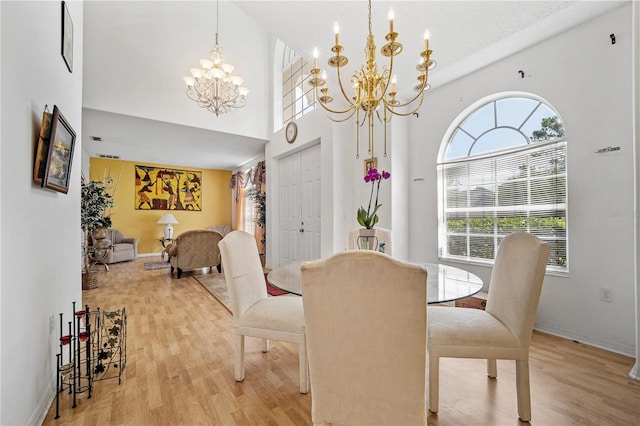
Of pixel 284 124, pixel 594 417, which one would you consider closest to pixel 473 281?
pixel 594 417

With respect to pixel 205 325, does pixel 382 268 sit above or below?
above

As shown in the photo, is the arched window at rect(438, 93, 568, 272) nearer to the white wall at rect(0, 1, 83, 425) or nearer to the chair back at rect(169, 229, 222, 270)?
the white wall at rect(0, 1, 83, 425)

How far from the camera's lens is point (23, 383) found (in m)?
1.24

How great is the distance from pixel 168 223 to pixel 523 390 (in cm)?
792

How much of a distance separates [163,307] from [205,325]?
884mm

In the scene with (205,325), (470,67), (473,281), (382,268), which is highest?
(470,67)

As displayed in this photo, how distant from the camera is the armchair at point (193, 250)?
188 inches

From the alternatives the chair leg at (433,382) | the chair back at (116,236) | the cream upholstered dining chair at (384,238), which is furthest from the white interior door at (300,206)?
the chair back at (116,236)

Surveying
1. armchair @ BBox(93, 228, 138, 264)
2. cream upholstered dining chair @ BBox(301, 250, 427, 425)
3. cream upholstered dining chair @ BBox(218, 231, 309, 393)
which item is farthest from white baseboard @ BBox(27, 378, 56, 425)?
armchair @ BBox(93, 228, 138, 264)

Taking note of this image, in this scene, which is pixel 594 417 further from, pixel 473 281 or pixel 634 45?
pixel 634 45

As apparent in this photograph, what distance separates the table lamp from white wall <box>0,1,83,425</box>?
19.6 ft

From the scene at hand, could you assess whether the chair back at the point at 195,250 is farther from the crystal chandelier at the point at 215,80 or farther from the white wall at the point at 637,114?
the white wall at the point at 637,114

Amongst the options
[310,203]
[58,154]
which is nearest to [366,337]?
[58,154]

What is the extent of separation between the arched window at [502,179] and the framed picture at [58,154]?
134 inches
